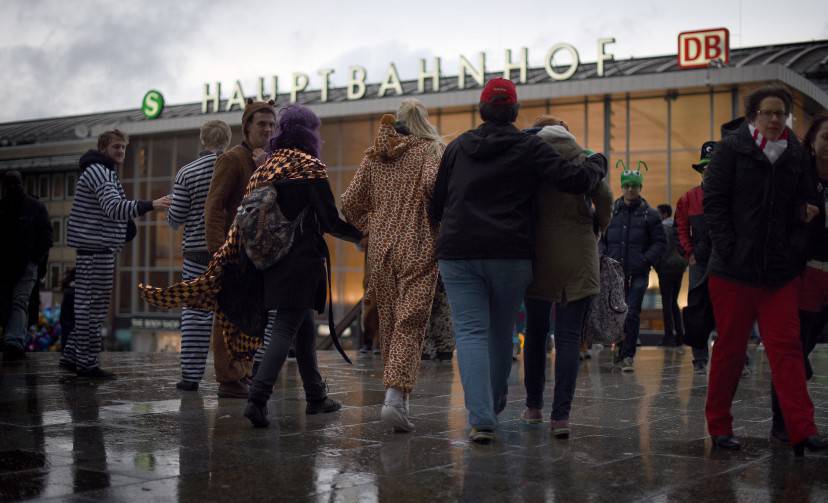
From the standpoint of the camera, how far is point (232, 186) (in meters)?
7.25

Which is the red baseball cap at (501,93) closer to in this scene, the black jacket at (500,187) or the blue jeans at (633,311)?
the black jacket at (500,187)

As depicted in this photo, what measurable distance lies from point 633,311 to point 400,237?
589 centimetres

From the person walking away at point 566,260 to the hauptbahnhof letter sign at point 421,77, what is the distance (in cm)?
2643

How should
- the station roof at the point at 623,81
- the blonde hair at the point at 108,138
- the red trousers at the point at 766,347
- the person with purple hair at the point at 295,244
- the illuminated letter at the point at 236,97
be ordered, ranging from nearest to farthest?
the red trousers at the point at 766,347 → the person with purple hair at the point at 295,244 → the blonde hair at the point at 108,138 → the station roof at the point at 623,81 → the illuminated letter at the point at 236,97

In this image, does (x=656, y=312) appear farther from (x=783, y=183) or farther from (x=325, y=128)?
(x=783, y=183)

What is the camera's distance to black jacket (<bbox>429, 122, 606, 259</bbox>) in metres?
5.34

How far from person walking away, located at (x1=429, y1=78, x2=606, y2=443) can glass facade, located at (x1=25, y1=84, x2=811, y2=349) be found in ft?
77.8

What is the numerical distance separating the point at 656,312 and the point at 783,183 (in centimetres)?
2388

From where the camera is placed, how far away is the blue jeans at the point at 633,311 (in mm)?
10508

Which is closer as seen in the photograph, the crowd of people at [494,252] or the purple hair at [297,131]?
the crowd of people at [494,252]

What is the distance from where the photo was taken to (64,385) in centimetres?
780

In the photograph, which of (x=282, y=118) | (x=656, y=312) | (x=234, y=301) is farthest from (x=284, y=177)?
(x=656, y=312)

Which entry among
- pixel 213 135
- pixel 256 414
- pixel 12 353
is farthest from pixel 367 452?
pixel 12 353

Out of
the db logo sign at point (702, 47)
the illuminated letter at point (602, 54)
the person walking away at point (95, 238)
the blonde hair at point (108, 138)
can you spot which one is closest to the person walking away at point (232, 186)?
the person walking away at point (95, 238)
